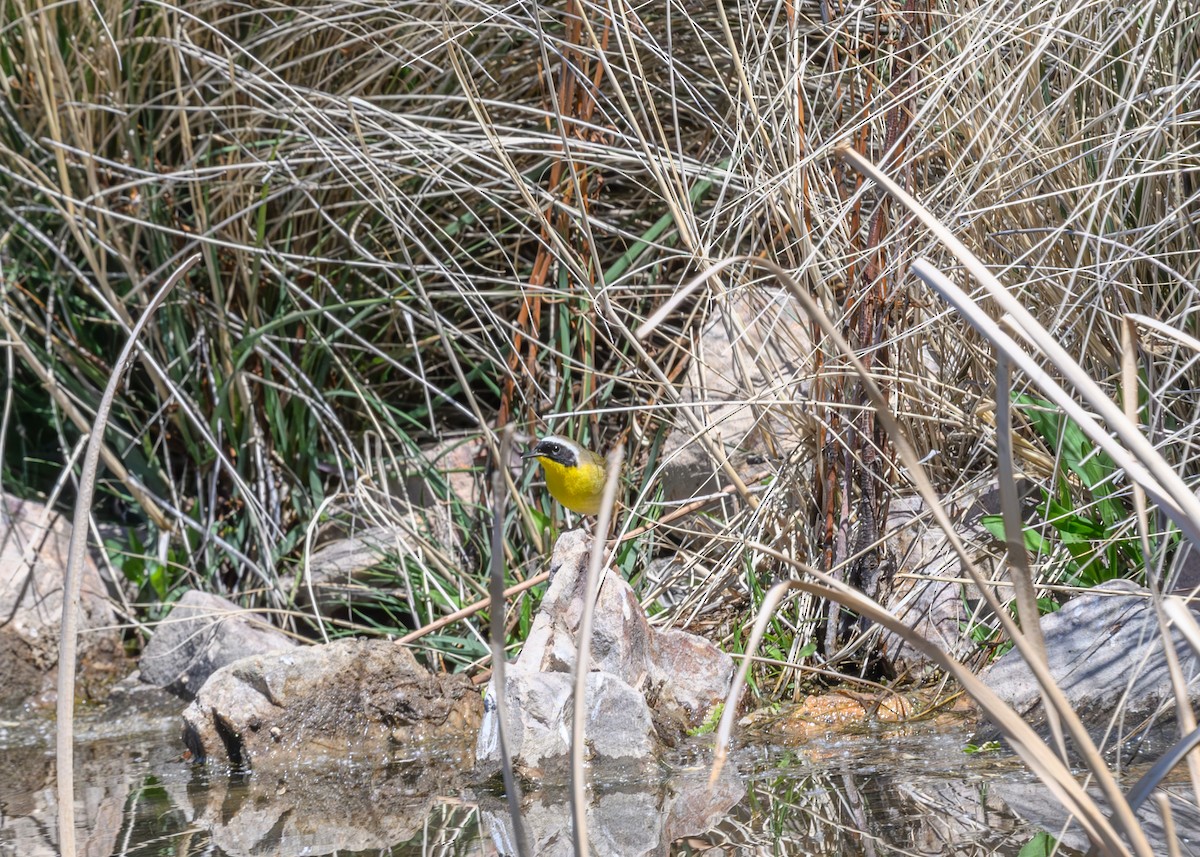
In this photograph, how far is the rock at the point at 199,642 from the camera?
4.31 meters

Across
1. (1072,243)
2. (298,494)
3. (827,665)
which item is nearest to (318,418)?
(298,494)

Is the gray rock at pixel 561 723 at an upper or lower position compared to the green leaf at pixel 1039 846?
upper

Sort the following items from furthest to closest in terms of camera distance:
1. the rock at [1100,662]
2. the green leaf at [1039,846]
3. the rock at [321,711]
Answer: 1. the rock at [321,711]
2. the rock at [1100,662]
3. the green leaf at [1039,846]

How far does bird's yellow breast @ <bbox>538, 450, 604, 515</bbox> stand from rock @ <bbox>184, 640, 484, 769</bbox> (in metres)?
0.71

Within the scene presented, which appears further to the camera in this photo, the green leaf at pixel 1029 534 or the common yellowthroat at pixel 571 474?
the common yellowthroat at pixel 571 474

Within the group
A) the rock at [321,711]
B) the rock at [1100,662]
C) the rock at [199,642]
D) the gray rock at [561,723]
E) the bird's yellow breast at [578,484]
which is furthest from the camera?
the rock at [199,642]

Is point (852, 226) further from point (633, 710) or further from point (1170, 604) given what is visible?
point (1170, 604)

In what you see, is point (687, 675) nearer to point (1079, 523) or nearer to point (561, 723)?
point (561, 723)

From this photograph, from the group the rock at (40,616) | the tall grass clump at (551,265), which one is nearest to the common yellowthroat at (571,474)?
the tall grass clump at (551,265)

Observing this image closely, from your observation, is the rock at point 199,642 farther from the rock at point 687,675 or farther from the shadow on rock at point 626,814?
the shadow on rock at point 626,814

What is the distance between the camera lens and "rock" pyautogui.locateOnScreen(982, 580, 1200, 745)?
2854mm

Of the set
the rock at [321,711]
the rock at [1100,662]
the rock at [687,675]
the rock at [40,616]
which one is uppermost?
the rock at [40,616]

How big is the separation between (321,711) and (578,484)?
1037 millimetres

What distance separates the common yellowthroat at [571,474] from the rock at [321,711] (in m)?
0.72
